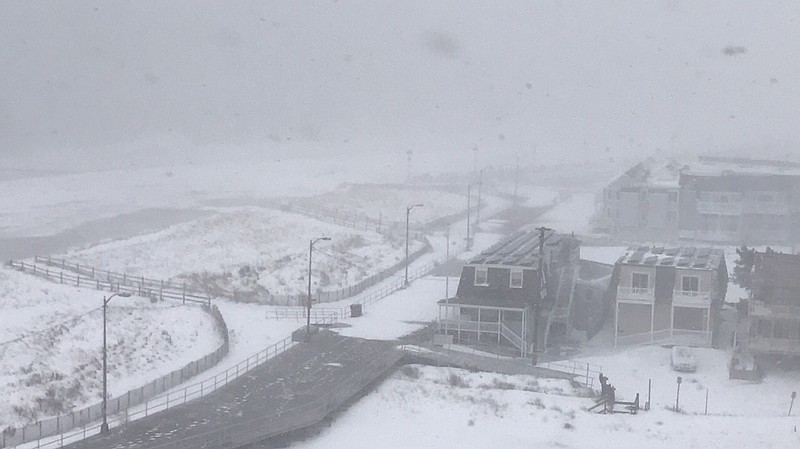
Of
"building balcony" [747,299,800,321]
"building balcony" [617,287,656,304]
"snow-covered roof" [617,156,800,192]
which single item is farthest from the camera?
"snow-covered roof" [617,156,800,192]

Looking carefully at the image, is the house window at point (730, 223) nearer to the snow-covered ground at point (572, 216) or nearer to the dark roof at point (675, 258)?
the snow-covered ground at point (572, 216)

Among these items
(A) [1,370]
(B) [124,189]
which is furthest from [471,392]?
(B) [124,189]

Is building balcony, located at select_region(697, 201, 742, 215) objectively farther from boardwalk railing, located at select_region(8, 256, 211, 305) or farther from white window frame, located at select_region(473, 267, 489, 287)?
boardwalk railing, located at select_region(8, 256, 211, 305)

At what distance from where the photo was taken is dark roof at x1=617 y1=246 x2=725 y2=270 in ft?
138

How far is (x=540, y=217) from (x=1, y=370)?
5708 centimetres

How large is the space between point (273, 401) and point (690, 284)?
19.6 meters

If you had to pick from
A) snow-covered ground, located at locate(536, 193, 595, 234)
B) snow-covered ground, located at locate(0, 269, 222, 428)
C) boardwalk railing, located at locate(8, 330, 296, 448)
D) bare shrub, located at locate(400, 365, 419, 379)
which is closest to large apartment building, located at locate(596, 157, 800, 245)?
snow-covered ground, located at locate(536, 193, 595, 234)

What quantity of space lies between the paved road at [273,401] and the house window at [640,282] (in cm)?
1125

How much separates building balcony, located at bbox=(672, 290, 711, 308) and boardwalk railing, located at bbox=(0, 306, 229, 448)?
1882 centimetres

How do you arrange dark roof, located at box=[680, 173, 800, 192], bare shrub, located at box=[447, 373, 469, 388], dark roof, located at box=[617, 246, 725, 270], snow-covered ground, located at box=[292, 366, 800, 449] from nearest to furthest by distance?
snow-covered ground, located at box=[292, 366, 800, 449]
bare shrub, located at box=[447, 373, 469, 388]
dark roof, located at box=[617, 246, 725, 270]
dark roof, located at box=[680, 173, 800, 192]

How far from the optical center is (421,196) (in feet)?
355

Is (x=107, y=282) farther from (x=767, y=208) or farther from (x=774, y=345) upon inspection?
(x=767, y=208)

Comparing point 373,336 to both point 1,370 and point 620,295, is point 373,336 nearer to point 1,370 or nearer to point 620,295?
point 620,295

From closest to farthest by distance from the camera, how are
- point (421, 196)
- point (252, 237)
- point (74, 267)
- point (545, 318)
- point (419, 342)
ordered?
1. point (419, 342)
2. point (545, 318)
3. point (74, 267)
4. point (252, 237)
5. point (421, 196)
